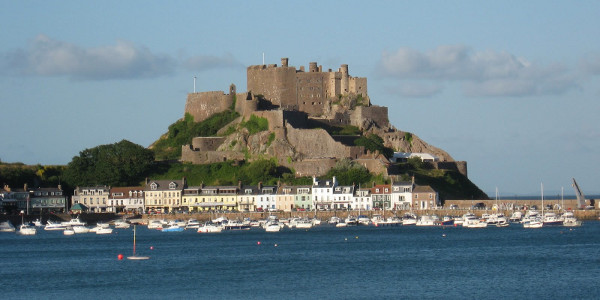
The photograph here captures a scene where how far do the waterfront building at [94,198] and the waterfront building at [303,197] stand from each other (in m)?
16.8

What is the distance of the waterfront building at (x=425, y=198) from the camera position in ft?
291

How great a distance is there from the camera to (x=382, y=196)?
90.3m

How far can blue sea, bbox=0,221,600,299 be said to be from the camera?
4388 cm

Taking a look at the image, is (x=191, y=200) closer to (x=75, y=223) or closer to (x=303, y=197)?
(x=303, y=197)

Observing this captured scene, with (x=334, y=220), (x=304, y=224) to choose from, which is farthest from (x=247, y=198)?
(x=304, y=224)

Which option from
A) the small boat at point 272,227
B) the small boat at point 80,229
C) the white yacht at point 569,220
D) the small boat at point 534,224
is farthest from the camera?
the small boat at point 80,229

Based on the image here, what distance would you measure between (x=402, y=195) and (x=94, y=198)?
88.5 feet

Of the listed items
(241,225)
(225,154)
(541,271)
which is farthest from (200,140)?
(541,271)

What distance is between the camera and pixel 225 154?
99812mm

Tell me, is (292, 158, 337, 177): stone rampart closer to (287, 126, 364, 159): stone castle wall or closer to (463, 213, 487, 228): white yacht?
(287, 126, 364, 159): stone castle wall

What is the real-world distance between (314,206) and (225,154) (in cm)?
1113

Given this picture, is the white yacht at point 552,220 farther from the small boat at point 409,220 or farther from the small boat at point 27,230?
the small boat at point 27,230

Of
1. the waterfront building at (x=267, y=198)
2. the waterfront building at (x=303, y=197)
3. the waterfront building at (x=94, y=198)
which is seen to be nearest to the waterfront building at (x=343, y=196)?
the waterfront building at (x=303, y=197)

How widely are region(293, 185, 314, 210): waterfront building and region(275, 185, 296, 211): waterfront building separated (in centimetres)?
28
